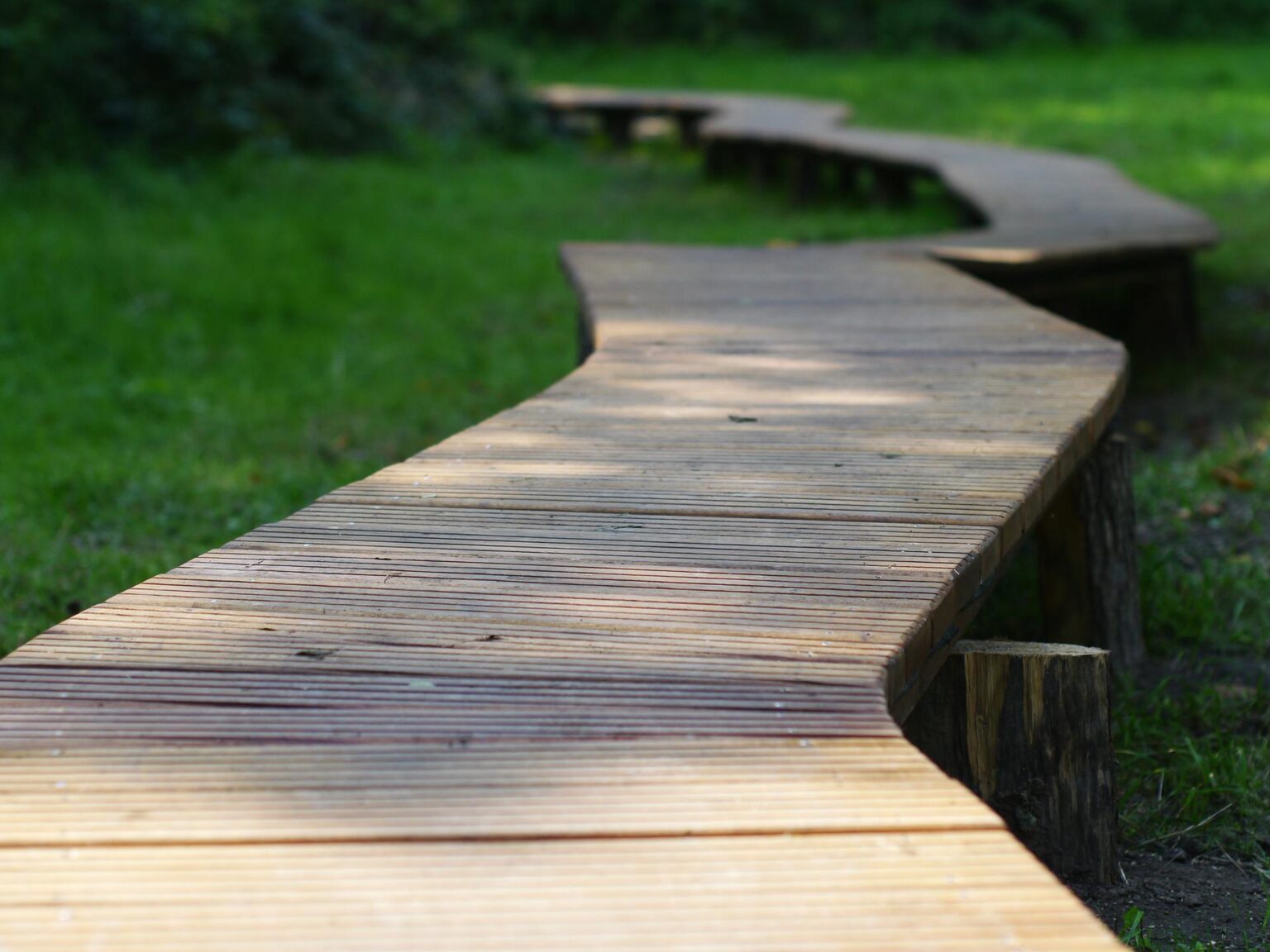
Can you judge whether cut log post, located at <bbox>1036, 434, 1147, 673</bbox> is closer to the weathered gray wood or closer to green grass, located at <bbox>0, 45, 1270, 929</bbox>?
the weathered gray wood

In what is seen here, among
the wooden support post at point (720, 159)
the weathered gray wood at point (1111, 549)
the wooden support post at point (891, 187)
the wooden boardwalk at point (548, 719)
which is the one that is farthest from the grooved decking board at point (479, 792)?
the wooden support post at point (720, 159)

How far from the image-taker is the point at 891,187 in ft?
29.5

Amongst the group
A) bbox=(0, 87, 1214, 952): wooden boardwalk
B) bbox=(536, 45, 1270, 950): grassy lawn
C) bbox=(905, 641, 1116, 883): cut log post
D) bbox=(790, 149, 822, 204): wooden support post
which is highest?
bbox=(0, 87, 1214, 952): wooden boardwalk

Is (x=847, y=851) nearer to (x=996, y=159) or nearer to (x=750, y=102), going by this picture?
(x=996, y=159)

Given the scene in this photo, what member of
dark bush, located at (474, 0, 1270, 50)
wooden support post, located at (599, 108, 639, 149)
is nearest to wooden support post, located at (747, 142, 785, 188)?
wooden support post, located at (599, 108, 639, 149)

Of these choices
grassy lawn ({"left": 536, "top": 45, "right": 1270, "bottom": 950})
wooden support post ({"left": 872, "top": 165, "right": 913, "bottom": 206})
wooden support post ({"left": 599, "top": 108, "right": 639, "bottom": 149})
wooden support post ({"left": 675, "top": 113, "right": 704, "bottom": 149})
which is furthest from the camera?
wooden support post ({"left": 599, "top": 108, "right": 639, "bottom": 149})

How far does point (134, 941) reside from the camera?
3.08 feet

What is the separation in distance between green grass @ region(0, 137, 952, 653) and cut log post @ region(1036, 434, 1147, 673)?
1950 millimetres

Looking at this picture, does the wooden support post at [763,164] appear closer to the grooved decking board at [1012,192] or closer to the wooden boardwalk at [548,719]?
the grooved decking board at [1012,192]

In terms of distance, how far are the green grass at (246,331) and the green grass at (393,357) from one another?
0.05ft

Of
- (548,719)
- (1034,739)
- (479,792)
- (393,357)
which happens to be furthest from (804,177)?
(479,792)

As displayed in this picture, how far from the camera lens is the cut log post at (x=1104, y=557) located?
268 cm

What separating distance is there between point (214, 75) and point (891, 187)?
4.52 metres

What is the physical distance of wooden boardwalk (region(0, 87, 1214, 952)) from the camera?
0.98 metres
